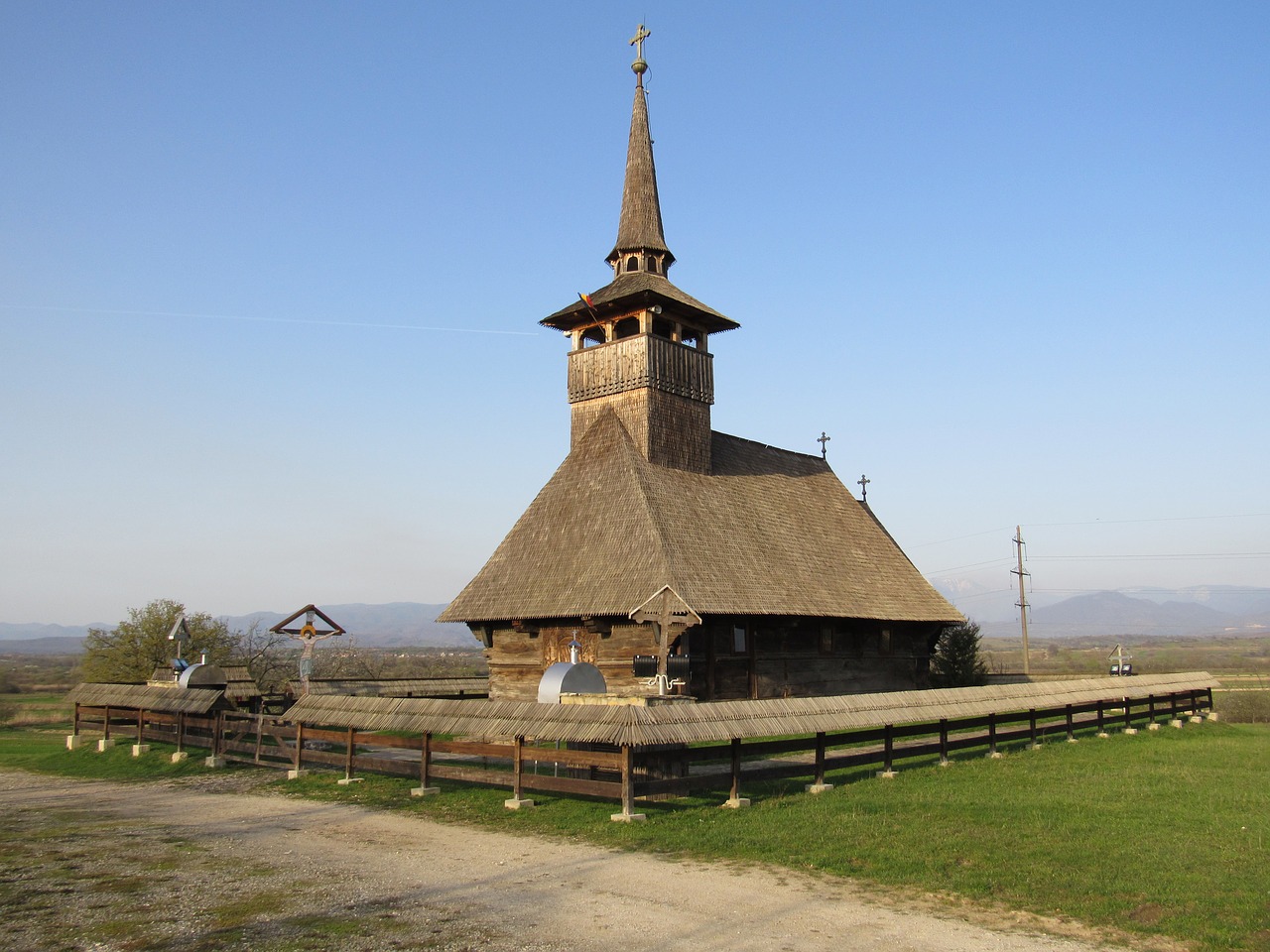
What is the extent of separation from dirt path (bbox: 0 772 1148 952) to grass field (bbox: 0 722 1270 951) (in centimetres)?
77

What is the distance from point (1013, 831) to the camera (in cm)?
1145

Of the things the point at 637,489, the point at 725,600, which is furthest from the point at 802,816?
the point at 637,489

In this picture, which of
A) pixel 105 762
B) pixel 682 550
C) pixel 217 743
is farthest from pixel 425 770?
pixel 682 550

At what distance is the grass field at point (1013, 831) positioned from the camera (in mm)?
8586

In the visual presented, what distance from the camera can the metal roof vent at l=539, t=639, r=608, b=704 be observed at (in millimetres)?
15125

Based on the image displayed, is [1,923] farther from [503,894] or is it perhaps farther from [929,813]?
[929,813]

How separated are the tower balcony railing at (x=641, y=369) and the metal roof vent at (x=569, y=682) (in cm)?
1217

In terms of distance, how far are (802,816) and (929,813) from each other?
173 centimetres

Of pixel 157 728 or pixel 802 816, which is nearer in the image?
pixel 802 816

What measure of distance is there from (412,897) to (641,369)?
1951 centimetres

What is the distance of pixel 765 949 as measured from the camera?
7.18 meters

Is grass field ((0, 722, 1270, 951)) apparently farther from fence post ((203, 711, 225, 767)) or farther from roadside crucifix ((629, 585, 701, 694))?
roadside crucifix ((629, 585, 701, 694))

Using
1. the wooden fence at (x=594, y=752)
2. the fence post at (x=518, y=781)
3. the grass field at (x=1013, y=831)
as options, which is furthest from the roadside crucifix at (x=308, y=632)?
the fence post at (x=518, y=781)

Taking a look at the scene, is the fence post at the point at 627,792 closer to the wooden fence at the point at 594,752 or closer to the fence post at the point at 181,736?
the wooden fence at the point at 594,752
